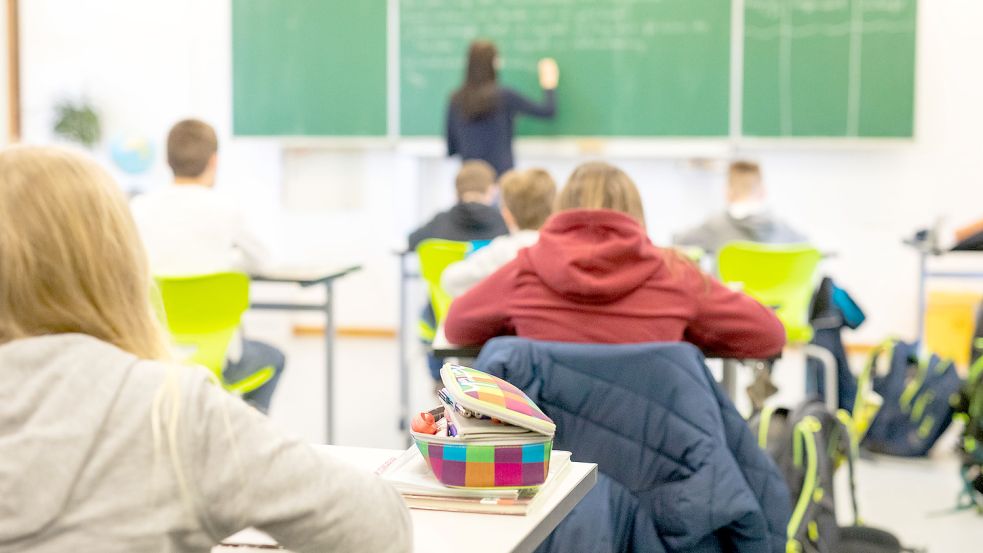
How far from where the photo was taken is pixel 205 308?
343cm

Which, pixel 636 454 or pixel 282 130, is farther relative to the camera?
pixel 282 130

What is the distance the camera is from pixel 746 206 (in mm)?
5047

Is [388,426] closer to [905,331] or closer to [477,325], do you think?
[477,325]

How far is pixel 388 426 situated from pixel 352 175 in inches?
99.6

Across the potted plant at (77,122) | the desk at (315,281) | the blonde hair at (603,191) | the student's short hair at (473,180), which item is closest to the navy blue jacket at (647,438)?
the blonde hair at (603,191)

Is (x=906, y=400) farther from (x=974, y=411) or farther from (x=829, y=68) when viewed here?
(x=829, y=68)

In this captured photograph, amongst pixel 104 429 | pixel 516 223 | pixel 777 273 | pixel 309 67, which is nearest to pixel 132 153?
pixel 309 67

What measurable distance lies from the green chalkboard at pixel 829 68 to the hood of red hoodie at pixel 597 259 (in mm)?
4095

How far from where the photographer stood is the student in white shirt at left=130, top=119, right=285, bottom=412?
369 centimetres

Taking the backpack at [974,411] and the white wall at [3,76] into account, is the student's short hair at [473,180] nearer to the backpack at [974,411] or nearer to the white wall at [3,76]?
the backpack at [974,411]

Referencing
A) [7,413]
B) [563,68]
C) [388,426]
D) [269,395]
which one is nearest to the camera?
[7,413]

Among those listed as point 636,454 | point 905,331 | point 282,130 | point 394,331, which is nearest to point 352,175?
point 282,130

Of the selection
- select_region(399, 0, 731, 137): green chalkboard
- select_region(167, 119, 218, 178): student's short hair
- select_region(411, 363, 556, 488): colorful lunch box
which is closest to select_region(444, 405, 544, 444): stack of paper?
select_region(411, 363, 556, 488): colorful lunch box

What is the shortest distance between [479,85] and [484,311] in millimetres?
3803
